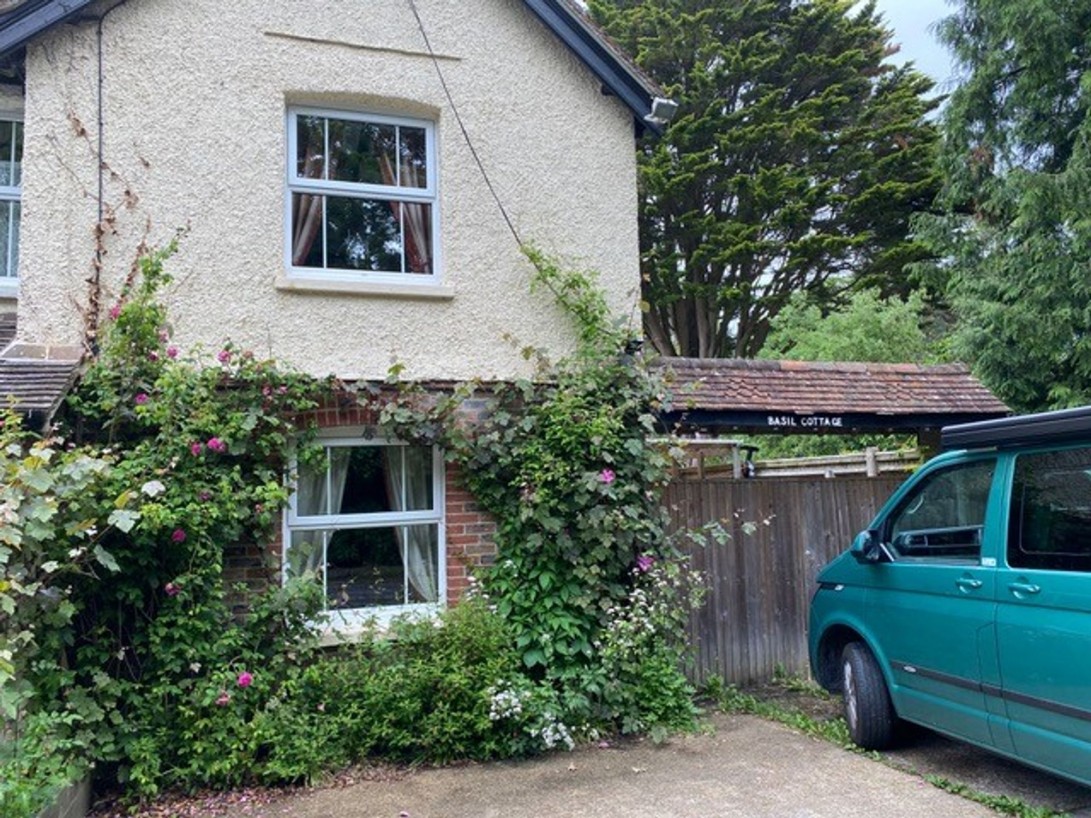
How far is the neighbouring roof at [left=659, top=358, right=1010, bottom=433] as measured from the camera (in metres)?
7.37

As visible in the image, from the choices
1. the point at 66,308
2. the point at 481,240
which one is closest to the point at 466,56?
the point at 481,240

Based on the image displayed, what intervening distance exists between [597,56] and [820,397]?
12.0ft

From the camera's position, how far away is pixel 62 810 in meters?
4.18

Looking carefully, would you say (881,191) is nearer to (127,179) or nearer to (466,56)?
(466,56)

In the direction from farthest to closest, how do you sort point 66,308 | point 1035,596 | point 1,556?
point 66,308 → point 1035,596 → point 1,556

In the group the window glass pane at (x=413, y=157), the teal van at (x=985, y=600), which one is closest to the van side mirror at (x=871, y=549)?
the teal van at (x=985, y=600)

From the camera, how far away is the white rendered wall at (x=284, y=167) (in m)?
5.66

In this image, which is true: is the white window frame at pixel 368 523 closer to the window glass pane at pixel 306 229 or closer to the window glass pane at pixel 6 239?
the window glass pane at pixel 306 229

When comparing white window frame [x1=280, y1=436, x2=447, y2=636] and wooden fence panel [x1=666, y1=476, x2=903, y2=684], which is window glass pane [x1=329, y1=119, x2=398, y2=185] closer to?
white window frame [x1=280, y1=436, x2=447, y2=636]

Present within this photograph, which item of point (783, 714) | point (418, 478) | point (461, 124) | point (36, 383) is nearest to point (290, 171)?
point (461, 124)

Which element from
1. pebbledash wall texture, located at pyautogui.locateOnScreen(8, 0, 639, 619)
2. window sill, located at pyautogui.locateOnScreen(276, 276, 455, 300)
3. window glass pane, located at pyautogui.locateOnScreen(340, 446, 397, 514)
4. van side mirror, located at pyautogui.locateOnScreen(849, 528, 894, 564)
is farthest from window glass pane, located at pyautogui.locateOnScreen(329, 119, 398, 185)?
van side mirror, located at pyautogui.locateOnScreen(849, 528, 894, 564)

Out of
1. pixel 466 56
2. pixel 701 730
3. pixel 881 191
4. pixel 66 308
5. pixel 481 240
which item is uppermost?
pixel 881 191

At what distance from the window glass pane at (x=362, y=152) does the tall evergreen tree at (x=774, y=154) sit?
416 inches

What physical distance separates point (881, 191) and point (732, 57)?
3.90 meters
